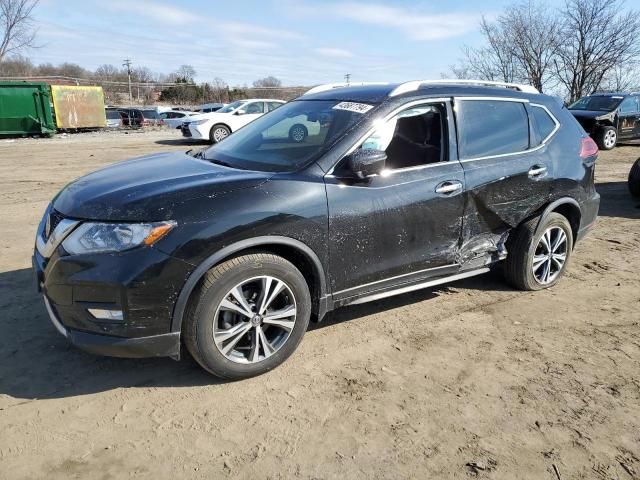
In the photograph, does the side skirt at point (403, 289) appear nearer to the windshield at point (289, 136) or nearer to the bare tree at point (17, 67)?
the windshield at point (289, 136)

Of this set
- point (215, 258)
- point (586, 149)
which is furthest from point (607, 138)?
point (215, 258)

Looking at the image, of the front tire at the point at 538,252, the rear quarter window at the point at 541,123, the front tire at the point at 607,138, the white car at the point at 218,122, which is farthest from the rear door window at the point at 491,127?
the white car at the point at 218,122

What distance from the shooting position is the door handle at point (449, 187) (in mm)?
3723

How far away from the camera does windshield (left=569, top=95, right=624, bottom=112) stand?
15.6 metres

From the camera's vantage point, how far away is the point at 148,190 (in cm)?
300

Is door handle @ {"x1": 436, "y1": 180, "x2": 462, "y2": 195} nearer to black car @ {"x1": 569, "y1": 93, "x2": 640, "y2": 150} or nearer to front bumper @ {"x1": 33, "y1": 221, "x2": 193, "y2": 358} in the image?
front bumper @ {"x1": 33, "y1": 221, "x2": 193, "y2": 358}

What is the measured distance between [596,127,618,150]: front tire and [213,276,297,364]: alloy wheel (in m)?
15.3

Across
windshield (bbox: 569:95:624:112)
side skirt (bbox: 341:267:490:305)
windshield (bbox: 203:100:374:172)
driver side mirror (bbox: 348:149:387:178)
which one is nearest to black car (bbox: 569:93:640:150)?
windshield (bbox: 569:95:624:112)

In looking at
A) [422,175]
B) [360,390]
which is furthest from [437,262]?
[360,390]

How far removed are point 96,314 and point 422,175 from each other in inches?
91.5

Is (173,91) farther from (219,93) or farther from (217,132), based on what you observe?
(217,132)

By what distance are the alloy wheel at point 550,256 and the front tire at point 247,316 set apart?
2.39m

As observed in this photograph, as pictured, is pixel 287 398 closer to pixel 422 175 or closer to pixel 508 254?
pixel 422 175

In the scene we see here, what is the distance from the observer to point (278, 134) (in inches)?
159
